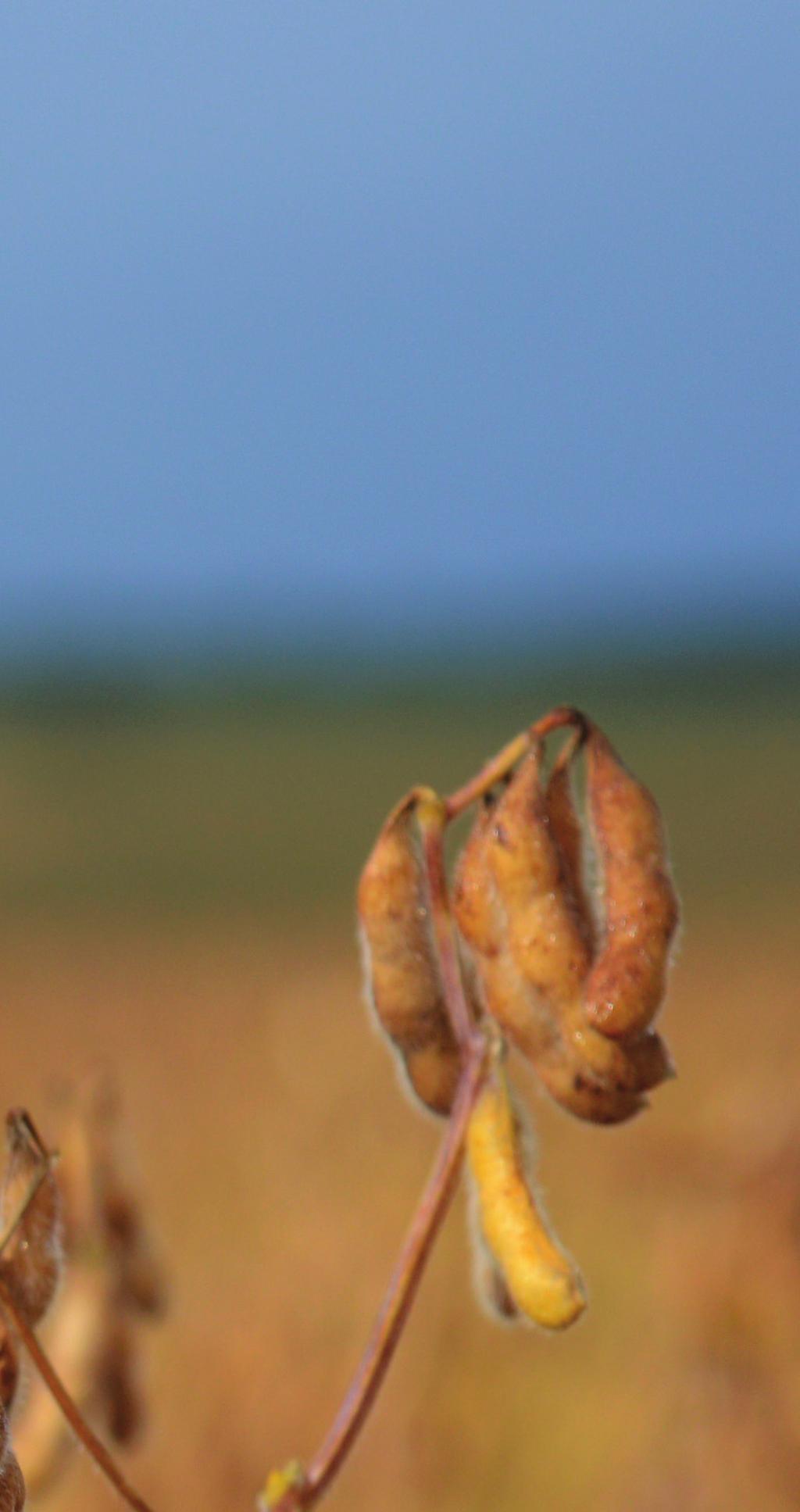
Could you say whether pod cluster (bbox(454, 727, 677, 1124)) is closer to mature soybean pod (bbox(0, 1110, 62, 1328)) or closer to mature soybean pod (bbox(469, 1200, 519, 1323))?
mature soybean pod (bbox(469, 1200, 519, 1323))

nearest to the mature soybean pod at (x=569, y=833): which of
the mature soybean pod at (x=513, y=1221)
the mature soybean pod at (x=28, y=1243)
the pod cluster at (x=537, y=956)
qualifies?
the pod cluster at (x=537, y=956)

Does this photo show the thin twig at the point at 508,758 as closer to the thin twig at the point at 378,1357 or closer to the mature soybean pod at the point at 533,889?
the mature soybean pod at the point at 533,889

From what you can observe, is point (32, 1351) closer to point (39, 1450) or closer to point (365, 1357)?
point (365, 1357)

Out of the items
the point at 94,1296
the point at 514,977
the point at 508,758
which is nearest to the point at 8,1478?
the point at 514,977

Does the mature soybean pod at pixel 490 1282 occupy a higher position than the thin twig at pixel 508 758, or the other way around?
the thin twig at pixel 508 758

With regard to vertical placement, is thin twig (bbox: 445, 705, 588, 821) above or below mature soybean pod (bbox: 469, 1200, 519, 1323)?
above

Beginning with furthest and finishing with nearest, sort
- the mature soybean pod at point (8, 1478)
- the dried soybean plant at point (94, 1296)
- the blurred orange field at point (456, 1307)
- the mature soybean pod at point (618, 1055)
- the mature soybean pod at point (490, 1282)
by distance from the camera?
the blurred orange field at point (456, 1307) < the dried soybean plant at point (94, 1296) < the mature soybean pod at point (490, 1282) < the mature soybean pod at point (618, 1055) < the mature soybean pod at point (8, 1478)

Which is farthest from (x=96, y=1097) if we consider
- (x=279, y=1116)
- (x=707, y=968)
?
(x=707, y=968)

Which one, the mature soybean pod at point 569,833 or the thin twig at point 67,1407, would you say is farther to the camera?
the mature soybean pod at point 569,833

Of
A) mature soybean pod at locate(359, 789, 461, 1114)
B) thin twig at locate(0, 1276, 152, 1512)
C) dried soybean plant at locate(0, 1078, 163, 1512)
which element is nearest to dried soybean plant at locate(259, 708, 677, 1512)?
mature soybean pod at locate(359, 789, 461, 1114)
